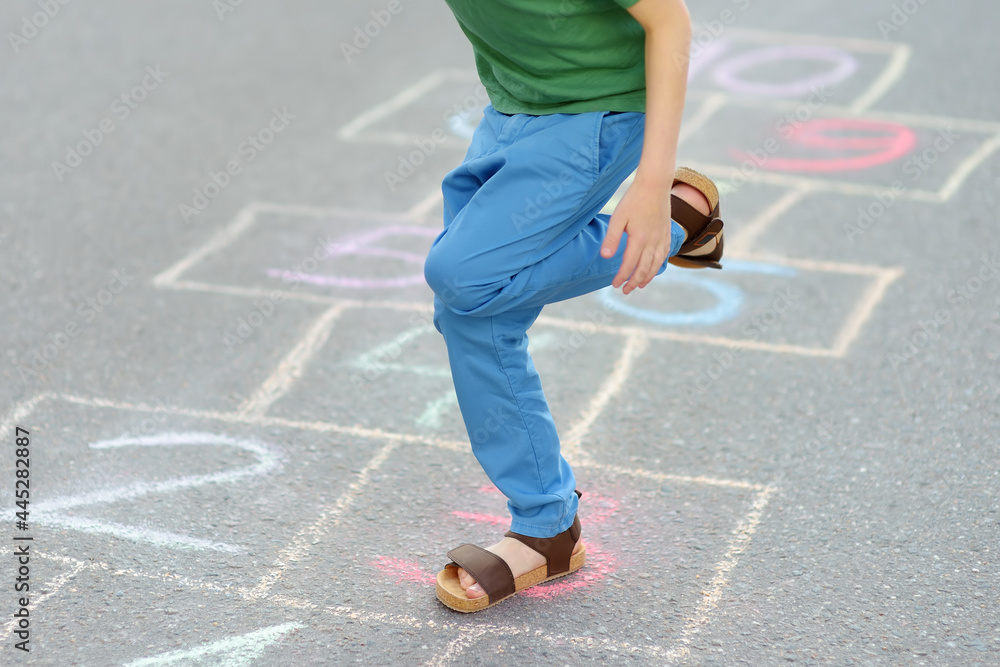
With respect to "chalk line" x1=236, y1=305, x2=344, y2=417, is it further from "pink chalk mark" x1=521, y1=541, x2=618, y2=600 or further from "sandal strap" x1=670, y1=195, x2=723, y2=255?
"sandal strap" x1=670, y1=195, x2=723, y2=255

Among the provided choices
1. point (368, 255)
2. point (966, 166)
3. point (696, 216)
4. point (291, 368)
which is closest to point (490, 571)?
point (696, 216)

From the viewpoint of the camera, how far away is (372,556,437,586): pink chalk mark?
95.8 inches

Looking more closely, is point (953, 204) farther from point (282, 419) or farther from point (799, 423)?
point (282, 419)

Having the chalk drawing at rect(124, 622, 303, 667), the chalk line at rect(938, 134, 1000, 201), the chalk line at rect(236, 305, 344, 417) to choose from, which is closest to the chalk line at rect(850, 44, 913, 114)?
the chalk line at rect(938, 134, 1000, 201)

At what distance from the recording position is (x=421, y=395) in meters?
3.26

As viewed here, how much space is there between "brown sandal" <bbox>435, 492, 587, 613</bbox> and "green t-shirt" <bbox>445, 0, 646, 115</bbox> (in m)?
0.90

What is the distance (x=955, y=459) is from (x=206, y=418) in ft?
6.60

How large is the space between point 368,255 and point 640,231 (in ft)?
7.31

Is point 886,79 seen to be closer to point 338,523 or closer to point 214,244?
point 214,244

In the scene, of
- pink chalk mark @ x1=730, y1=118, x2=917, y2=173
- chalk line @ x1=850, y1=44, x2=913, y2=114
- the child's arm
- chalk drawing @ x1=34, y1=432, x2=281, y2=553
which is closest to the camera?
the child's arm

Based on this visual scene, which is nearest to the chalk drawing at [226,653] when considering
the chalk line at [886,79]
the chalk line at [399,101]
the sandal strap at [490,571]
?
the sandal strap at [490,571]

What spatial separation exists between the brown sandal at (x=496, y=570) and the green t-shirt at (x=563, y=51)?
2.95 ft

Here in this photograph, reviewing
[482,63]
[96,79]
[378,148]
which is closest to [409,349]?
[482,63]

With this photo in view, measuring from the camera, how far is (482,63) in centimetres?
232
